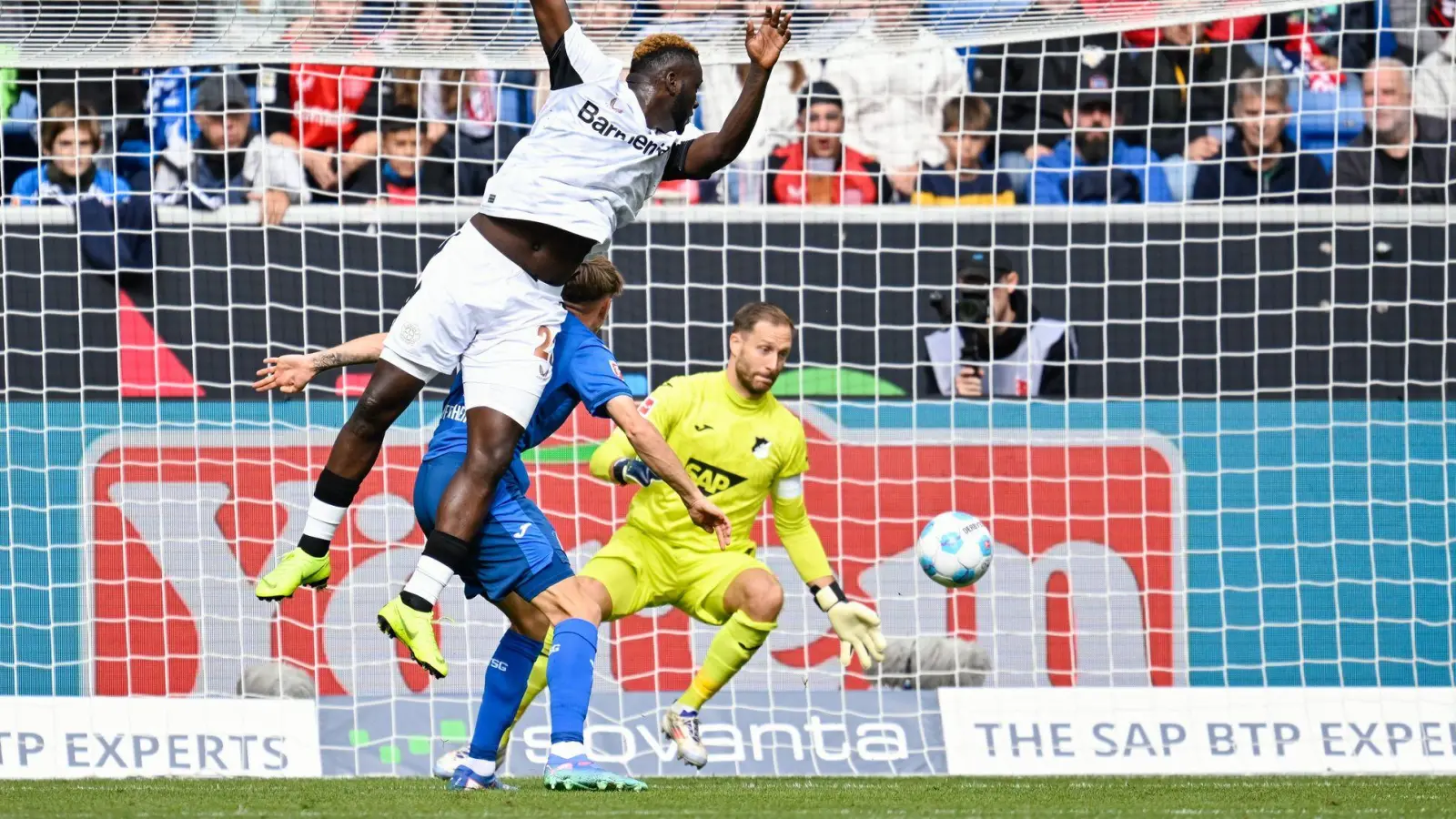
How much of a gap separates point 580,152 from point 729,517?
6.96ft

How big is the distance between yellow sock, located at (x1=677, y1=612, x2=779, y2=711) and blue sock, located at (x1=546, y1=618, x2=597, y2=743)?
1351mm

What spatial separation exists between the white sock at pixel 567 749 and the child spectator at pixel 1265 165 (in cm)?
557

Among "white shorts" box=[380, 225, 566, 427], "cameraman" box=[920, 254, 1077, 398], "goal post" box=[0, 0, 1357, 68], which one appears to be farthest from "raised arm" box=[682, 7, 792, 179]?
"cameraman" box=[920, 254, 1077, 398]

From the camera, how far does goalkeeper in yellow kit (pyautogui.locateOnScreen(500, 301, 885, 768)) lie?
6.49m

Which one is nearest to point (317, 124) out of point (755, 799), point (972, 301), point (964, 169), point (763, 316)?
point (964, 169)

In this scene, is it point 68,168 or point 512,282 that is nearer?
point 512,282

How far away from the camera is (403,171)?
9.16 m

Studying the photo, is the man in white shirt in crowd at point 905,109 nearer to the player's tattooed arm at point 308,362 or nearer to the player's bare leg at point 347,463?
→ the player's tattooed arm at point 308,362

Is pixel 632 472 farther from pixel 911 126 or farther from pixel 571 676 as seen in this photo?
pixel 911 126

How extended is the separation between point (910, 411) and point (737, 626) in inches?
98.9

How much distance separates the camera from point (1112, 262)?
9.03 meters

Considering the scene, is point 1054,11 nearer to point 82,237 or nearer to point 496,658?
point 496,658

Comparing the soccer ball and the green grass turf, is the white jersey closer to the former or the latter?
the green grass turf

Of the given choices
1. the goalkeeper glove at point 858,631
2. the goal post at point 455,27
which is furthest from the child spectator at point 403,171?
the goalkeeper glove at point 858,631
